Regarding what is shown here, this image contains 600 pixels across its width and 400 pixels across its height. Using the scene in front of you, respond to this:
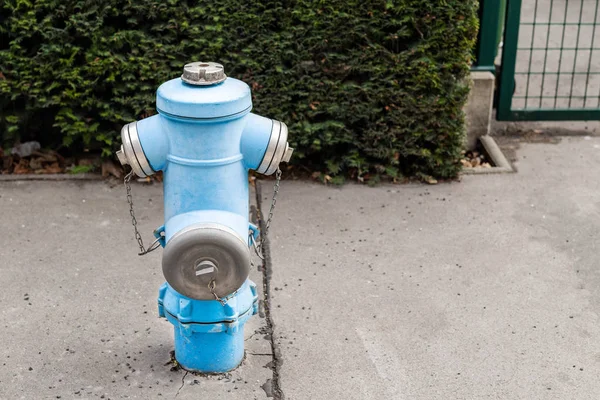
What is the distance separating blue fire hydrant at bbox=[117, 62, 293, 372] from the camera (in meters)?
3.92

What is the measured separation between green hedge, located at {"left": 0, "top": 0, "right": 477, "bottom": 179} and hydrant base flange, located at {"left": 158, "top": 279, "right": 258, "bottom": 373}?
7.32 feet

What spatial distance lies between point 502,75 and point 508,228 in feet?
5.97

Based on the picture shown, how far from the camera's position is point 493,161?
689 cm

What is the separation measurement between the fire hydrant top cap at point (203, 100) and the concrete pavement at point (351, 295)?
1322 millimetres

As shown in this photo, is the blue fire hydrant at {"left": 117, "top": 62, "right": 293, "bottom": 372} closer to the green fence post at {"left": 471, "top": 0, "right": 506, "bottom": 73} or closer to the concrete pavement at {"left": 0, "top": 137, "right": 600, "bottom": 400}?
the concrete pavement at {"left": 0, "top": 137, "right": 600, "bottom": 400}

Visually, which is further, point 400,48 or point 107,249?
point 400,48

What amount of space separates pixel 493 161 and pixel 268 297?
2.62m

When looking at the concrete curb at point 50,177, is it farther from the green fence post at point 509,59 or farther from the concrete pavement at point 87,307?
the green fence post at point 509,59

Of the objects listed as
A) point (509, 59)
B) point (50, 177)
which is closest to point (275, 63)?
point (50, 177)

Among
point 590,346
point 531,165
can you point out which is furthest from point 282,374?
point 531,165

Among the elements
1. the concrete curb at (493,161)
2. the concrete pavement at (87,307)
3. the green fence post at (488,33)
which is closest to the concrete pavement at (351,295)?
the concrete pavement at (87,307)

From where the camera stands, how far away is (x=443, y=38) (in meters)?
6.15

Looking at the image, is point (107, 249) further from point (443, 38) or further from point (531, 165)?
point (531, 165)

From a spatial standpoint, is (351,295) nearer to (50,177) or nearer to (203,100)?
(203,100)
